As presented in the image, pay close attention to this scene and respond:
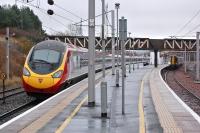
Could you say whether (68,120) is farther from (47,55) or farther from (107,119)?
(47,55)

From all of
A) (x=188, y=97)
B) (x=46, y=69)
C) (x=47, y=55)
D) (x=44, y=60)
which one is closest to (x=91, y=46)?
(x=46, y=69)

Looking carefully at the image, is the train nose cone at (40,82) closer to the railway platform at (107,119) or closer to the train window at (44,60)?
the train window at (44,60)

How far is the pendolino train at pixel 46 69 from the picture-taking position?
87.8 feet

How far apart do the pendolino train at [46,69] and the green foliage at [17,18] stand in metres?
59.4

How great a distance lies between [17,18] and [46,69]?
6513 centimetres

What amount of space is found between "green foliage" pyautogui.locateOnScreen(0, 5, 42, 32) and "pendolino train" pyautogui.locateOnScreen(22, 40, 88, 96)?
195ft

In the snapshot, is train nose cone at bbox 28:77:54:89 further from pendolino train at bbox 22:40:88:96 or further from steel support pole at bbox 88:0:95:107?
steel support pole at bbox 88:0:95:107

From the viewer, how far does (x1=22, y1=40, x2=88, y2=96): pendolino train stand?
2677cm

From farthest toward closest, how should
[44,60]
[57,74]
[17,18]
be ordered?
[17,18] < [44,60] < [57,74]

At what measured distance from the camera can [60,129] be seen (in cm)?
1398

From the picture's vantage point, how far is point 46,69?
27234 mm

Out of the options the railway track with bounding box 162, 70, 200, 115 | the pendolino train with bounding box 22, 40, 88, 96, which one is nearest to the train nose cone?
the pendolino train with bounding box 22, 40, 88, 96

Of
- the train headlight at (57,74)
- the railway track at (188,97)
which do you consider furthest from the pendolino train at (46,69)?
the railway track at (188,97)

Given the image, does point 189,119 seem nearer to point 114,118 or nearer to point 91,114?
point 114,118
